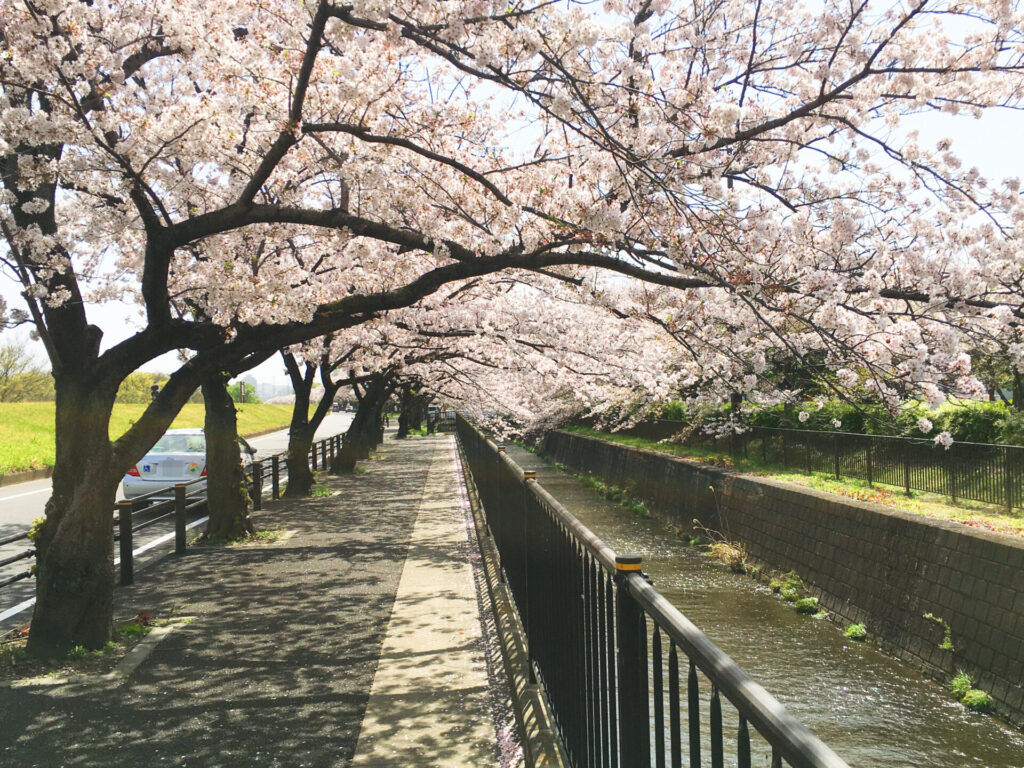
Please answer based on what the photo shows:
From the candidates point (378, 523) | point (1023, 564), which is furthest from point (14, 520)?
point (1023, 564)

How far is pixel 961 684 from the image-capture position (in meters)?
7.62

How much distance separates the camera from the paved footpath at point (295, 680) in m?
4.52

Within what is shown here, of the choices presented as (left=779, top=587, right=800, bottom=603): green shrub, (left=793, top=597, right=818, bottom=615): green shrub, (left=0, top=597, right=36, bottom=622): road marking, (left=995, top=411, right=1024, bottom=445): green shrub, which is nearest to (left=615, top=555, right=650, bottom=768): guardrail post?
(left=0, top=597, right=36, bottom=622): road marking

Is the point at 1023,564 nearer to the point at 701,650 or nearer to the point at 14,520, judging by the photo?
the point at 701,650

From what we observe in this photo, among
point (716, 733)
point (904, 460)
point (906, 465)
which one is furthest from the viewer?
point (904, 460)

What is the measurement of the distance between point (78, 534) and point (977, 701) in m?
7.80

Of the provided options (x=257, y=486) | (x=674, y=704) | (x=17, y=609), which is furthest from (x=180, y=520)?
(x=674, y=704)

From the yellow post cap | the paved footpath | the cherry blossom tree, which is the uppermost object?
the cherry blossom tree

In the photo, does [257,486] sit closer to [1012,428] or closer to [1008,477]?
[1008,477]

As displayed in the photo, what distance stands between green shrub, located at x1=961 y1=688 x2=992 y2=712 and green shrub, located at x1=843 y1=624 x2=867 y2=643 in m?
1.96

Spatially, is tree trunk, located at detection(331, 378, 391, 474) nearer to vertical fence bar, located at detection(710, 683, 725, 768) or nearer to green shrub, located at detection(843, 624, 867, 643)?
green shrub, located at detection(843, 624, 867, 643)

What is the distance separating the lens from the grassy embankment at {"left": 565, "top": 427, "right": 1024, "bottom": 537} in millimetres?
9257

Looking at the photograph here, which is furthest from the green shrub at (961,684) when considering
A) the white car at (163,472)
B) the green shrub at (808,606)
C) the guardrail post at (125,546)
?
the white car at (163,472)

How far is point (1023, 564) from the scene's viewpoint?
23.3 feet
